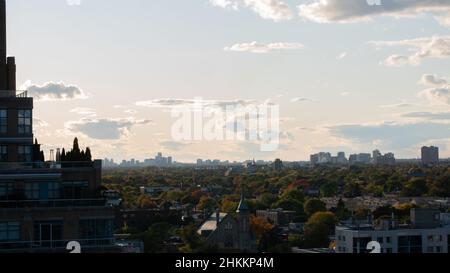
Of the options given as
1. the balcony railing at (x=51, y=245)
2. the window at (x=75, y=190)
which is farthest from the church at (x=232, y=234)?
the balcony railing at (x=51, y=245)

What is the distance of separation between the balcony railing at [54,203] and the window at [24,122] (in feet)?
11.1

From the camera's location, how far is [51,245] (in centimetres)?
2194

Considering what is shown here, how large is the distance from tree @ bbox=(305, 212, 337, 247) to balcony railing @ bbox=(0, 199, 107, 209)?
42.8 metres

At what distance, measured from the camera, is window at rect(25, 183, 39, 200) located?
2308 cm

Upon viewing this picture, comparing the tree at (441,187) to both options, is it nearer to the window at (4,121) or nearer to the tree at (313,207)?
the tree at (313,207)

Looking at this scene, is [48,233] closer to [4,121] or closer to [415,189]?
[4,121]

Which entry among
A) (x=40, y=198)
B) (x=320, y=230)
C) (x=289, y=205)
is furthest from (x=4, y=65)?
(x=289, y=205)

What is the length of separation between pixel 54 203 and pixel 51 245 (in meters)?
1.49

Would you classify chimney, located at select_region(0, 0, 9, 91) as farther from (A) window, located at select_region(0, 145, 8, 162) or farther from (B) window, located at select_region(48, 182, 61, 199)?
(B) window, located at select_region(48, 182, 61, 199)

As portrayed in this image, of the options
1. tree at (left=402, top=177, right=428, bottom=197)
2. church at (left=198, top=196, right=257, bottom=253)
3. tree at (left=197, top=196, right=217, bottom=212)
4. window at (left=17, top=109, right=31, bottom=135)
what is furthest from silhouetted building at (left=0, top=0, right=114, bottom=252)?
tree at (left=402, top=177, right=428, bottom=197)

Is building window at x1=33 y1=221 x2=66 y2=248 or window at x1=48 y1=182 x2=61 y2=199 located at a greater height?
window at x1=48 y1=182 x2=61 y2=199

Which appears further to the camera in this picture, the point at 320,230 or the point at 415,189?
the point at 415,189
